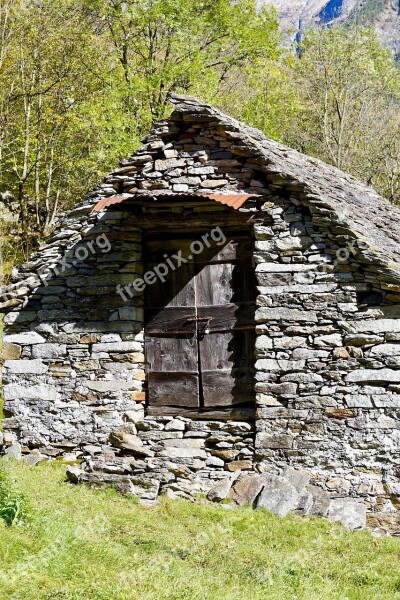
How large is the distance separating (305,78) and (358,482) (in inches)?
779

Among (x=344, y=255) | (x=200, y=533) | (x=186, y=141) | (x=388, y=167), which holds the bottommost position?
(x=200, y=533)

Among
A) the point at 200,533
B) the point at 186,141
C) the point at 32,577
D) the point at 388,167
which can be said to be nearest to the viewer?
the point at 32,577

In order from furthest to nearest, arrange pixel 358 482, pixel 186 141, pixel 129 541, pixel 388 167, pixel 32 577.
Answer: pixel 388 167 → pixel 186 141 → pixel 358 482 → pixel 129 541 → pixel 32 577

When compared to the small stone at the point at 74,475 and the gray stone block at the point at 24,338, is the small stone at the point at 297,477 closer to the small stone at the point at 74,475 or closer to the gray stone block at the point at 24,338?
the small stone at the point at 74,475

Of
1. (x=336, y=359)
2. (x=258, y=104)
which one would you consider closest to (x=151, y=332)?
(x=336, y=359)

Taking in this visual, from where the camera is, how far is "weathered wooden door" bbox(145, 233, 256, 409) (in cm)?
862

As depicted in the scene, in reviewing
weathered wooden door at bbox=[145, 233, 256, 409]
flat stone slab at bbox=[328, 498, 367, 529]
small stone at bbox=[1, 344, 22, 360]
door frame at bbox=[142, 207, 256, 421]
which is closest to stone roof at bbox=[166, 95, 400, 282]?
door frame at bbox=[142, 207, 256, 421]

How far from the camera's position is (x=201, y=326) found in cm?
873

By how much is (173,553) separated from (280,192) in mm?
4609

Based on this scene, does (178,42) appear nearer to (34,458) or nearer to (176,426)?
(176,426)

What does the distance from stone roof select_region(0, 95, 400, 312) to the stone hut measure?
30 millimetres

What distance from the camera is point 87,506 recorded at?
701cm

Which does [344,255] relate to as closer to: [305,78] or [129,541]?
[129,541]

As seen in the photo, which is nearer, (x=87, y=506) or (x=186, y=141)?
(x=87, y=506)
